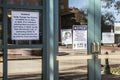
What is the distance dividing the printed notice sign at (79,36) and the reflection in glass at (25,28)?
74cm

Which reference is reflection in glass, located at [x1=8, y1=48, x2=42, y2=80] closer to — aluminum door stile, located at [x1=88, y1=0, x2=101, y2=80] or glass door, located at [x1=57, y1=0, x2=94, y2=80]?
glass door, located at [x1=57, y1=0, x2=94, y2=80]

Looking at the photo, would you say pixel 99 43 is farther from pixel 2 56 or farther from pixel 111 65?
pixel 2 56

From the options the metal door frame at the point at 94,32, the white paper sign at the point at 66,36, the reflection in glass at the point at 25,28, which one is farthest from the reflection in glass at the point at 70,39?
the reflection in glass at the point at 25,28

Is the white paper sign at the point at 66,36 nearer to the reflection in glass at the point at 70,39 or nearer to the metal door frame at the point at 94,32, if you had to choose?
the reflection in glass at the point at 70,39

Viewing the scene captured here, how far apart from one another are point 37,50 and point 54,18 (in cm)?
74

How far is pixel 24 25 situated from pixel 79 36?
119 cm

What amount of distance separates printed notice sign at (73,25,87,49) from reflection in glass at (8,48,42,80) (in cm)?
78

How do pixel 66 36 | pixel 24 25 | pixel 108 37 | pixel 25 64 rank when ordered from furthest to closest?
pixel 108 37
pixel 66 36
pixel 25 64
pixel 24 25

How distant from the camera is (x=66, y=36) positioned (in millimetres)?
6965

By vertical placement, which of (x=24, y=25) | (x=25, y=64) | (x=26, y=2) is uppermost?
(x=26, y=2)

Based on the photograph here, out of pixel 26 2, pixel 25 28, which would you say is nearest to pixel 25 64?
pixel 25 28

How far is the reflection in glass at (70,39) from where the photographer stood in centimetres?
694

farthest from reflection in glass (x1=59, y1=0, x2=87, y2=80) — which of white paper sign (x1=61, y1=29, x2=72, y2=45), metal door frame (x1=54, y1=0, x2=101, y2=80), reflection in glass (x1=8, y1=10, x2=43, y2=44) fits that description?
reflection in glass (x1=8, y1=10, x2=43, y2=44)

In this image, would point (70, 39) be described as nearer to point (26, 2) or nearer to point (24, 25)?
point (24, 25)
